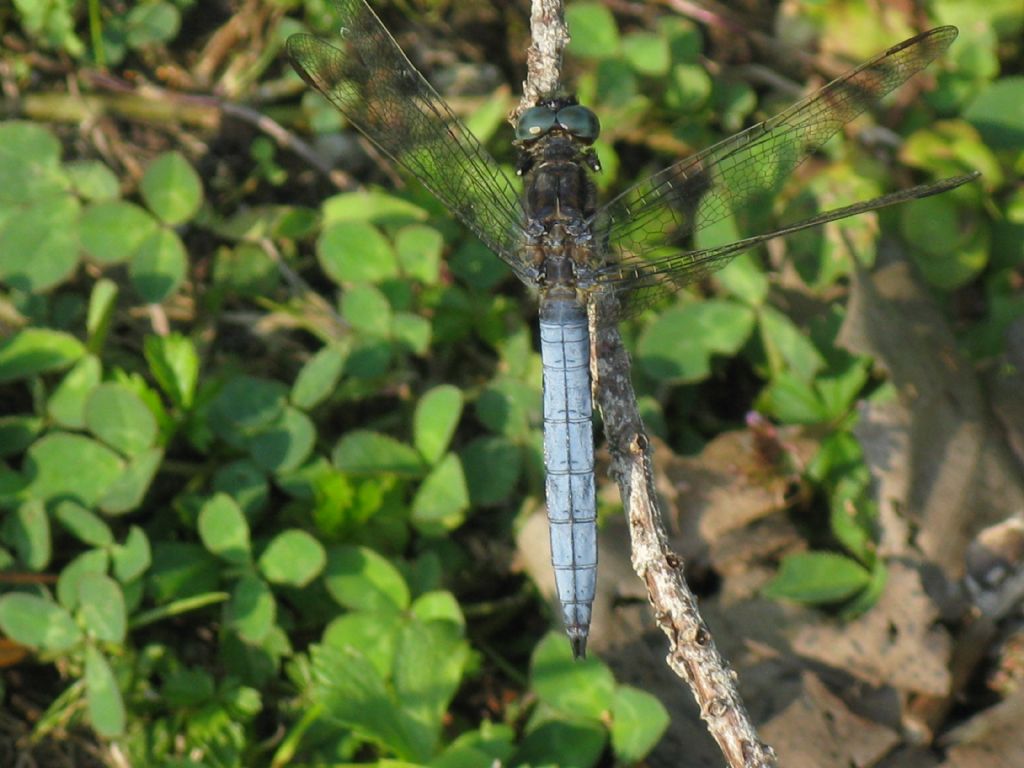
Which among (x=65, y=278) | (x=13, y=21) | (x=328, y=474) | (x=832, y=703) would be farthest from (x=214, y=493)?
(x=13, y=21)

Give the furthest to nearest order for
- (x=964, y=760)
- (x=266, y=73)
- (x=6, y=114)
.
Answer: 1. (x=266, y=73)
2. (x=6, y=114)
3. (x=964, y=760)

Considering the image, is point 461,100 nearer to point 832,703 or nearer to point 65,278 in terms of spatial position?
point 65,278

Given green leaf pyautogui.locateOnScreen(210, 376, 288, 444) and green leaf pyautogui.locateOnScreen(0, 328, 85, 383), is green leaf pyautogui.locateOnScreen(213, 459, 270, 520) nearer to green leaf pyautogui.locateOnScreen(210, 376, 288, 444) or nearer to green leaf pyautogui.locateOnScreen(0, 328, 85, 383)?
green leaf pyautogui.locateOnScreen(210, 376, 288, 444)

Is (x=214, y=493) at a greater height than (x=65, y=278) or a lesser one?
lesser

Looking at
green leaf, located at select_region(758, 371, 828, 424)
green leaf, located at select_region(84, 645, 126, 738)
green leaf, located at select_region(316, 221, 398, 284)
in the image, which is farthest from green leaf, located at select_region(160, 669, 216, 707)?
green leaf, located at select_region(758, 371, 828, 424)

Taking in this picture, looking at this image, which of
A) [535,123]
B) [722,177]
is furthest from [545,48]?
[722,177]

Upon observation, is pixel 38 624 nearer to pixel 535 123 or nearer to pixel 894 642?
pixel 535 123
